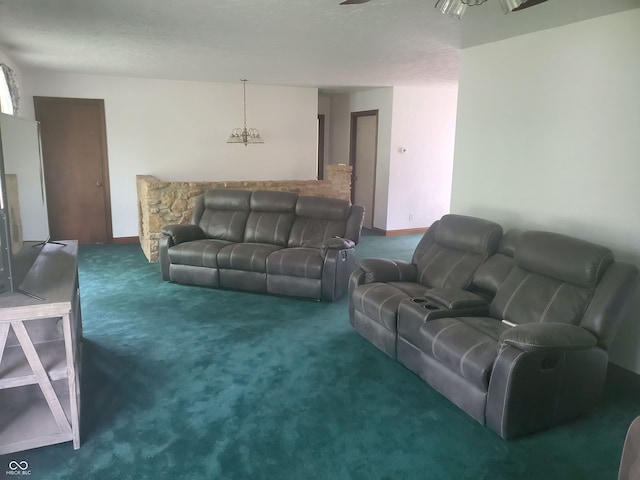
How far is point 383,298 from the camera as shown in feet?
11.0

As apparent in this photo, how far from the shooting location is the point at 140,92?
6641 mm

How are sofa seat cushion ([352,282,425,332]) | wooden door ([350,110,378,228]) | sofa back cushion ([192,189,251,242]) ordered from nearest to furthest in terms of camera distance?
sofa seat cushion ([352,282,425,332]) < sofa back cushion ([192,189,251,242]) < wooden door ([350,110,378,228])

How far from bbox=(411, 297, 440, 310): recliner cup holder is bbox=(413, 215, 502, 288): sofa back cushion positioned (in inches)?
19.2

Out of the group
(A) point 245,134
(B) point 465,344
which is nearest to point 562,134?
(B) point 465,344

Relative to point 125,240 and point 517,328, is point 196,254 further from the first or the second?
point 517,328

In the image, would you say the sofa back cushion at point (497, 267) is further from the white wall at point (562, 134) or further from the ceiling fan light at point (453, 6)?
the ceiling fan light at point (453, 6)

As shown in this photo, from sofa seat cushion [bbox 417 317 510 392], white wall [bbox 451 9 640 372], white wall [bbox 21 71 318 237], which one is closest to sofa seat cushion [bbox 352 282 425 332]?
sofa seat cushion [bbox 417 317 510 392]

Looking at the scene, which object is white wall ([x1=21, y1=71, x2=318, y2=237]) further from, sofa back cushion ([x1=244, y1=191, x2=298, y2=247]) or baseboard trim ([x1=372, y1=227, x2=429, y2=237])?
sofa back cushion ([x1=244, y1=191, x2=298, y2=247])

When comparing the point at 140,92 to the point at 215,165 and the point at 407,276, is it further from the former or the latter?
the point at 407,276

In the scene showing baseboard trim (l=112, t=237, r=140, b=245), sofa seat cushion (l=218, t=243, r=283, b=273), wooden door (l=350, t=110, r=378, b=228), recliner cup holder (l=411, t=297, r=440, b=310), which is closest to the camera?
recliner cup holder (l=411, t=297, r=440, b=310)

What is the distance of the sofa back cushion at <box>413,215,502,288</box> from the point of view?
3.50 m

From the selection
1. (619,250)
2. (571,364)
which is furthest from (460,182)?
(571,364)

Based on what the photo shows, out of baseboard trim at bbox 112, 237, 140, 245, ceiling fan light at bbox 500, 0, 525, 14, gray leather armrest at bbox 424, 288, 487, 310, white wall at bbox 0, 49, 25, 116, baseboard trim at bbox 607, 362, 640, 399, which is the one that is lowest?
baseboard trim at bbox 607, 362, 640, 399

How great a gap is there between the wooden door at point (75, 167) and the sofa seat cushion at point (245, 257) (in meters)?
2.88
